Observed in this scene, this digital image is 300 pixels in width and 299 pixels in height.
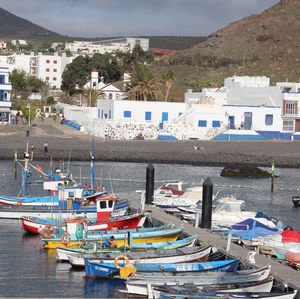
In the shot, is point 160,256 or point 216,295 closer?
point 216,295

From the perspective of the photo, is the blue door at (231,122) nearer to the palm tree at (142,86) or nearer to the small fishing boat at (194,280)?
the palm tree at (142,86)

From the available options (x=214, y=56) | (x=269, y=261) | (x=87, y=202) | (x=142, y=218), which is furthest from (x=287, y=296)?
(x=214, y=56)

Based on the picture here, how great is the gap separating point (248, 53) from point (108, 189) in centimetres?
11746

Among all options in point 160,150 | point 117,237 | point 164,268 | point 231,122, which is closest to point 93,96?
point 231,122

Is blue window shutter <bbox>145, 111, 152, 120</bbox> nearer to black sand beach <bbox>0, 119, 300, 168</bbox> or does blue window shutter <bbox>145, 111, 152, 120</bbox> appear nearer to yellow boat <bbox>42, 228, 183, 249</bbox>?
black sand beach <bbox>0, 119, 300, 168</bbox>

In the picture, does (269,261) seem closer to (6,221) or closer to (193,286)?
(193,286)

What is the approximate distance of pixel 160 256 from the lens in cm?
3447

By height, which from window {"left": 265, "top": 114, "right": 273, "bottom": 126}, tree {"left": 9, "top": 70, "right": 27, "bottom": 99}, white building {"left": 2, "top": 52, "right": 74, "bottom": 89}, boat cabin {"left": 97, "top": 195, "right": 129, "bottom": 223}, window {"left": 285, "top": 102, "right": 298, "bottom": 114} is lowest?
boat cabin {"left": 97, "top": 195, "right": 129, "bottom": 223}

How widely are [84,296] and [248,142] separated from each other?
63.7 meters

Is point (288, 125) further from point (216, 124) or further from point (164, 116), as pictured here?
point (164, 116)

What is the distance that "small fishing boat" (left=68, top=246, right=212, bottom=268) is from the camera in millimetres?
34062

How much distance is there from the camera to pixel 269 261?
3459 cm

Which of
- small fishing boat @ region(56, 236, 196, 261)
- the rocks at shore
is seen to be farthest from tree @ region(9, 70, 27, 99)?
small fishing boat @ region(56, 236, 196, 261)

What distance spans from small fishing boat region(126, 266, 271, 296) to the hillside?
10869cm
